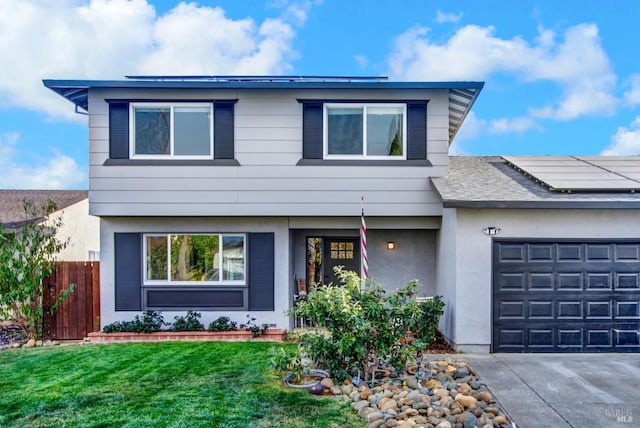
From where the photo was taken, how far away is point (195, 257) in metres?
10.1

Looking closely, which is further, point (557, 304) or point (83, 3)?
point (83, 3)

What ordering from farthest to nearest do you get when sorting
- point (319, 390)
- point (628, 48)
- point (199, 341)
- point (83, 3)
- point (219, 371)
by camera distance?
point (628, 48) → point (83, 3) → point (199, 341) → point (219, 371) → point (319, 390)

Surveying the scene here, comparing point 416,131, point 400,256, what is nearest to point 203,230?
point 400,256

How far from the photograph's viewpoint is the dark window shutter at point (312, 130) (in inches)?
383

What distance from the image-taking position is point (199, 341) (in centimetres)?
942

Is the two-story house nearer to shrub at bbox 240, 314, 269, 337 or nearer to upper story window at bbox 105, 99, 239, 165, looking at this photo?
upper story window at bbox 105, 99, 239, 165

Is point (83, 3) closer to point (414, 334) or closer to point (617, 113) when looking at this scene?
point (414, 334)

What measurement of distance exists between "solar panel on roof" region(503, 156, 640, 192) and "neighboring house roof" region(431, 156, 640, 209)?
5.1 inches

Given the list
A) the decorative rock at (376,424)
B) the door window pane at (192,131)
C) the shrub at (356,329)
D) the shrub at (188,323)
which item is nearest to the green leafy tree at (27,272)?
the shrub at (188,323)

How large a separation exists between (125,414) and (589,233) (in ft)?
26.3

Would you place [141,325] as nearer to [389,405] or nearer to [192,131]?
[192,131]

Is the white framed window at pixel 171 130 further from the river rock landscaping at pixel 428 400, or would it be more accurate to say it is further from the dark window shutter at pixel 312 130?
the river rock landscaping at pixel 428 400

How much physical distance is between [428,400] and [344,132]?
19.8 feet

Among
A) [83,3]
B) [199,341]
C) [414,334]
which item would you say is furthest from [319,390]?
[83,3]
